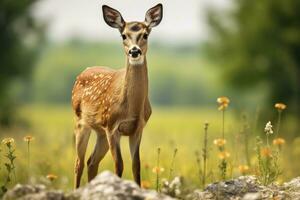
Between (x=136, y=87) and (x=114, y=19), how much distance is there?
83 centimetres

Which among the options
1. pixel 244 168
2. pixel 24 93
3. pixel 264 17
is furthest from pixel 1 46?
pixel 24 93

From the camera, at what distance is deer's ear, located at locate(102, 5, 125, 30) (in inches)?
368

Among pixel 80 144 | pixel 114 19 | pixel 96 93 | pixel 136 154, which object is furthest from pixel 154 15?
pixel 80 144

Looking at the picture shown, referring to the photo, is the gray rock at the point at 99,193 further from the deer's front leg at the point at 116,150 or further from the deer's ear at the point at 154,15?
the deer's ear at the point at 154,15

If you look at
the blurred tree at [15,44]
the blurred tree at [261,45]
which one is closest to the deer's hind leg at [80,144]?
the blurred tree at [261,45]

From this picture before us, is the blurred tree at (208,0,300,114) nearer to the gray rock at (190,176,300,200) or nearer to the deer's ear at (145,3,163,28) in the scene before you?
the deer's ear at (145,3,163,28)

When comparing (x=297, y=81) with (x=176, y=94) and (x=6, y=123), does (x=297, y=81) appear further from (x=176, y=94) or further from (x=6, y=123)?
(x=176, y=94)

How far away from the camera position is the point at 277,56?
1526 inches

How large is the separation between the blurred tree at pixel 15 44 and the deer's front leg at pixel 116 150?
3196 centimetres

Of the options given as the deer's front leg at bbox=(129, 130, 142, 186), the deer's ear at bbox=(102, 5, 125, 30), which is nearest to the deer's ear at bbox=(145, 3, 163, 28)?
the deer's ear at bbox=(102, 5, 125, 30)

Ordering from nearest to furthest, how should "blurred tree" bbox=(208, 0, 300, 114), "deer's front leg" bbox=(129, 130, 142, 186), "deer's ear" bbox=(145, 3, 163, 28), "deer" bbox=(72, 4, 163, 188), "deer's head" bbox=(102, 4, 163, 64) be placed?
"deer's head" bbox=(102, 4, 163, 64) → "deer" bbox=(72, 4, 163, 188) → "deer's front leg" bbox=(129, 130, 142, 186) → "deer's ear" bbox=(145, 3, 163, 28) → "blurred tree" bbox=(208, 0, 300, 114)

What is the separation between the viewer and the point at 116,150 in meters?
9.09

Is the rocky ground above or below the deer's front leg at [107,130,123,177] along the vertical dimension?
below

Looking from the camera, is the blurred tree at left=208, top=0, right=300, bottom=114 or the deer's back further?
the blurred tree at left=208, top=0, right=300, bottom=114
